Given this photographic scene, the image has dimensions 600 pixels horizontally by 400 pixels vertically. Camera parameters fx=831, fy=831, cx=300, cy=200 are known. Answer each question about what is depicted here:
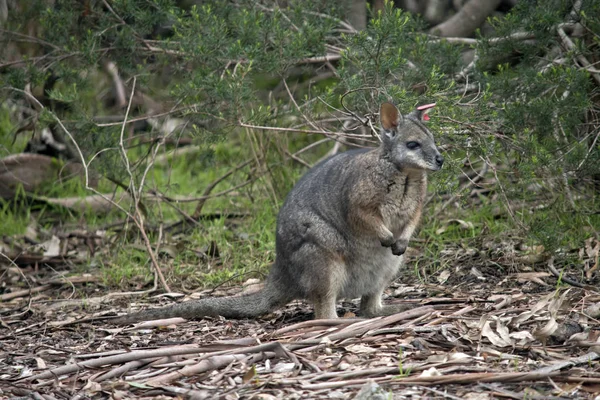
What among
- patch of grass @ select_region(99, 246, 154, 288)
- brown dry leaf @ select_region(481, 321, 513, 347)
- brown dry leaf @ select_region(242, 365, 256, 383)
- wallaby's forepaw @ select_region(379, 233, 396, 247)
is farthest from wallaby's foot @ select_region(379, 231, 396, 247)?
patch of grass @ select_region(99, 246, 154, 288)

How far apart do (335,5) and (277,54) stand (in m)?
1.11

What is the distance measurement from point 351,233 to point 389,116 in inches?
26.0

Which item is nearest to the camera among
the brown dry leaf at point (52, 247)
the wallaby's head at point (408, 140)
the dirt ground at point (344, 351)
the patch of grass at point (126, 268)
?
the dirt ground at point (344, 351)

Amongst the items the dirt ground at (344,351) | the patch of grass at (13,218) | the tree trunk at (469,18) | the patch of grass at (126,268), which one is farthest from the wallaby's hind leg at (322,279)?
the tree trunk at (469,18)

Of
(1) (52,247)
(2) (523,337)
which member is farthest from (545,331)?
(1) (52,247)

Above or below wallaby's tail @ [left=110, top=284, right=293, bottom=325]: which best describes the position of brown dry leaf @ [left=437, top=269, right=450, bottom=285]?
below

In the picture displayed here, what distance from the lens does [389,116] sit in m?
4.32

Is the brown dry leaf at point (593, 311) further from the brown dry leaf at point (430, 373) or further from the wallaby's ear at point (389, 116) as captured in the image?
the wallaby's ear at point (389, 116)

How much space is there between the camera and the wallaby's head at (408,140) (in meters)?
4.21

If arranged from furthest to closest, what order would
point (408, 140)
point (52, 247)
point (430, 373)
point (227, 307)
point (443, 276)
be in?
point (52, 247)
point (443, 276)
point (227, 307)
point (408, 140)
point (430, 373)

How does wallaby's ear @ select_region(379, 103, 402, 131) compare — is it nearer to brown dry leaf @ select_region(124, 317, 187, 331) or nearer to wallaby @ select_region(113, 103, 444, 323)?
wallaby @ select_region(113, 103, 444, 323)

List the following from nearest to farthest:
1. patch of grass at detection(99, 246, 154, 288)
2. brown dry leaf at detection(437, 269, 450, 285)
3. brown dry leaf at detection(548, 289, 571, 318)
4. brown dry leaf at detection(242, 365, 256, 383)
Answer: brown dry leaf at detection(242, 365, 256, 383) → brown dry leaf at detection(548, 289, 571, 318) → brown dry leaf at detection(437, 269, 450, 285) → patch of grass at detection(99, 246, 154, 288)

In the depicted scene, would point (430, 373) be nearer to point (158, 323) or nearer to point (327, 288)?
point (327, 288)

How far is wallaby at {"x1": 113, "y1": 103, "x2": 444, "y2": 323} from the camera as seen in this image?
4.37 m
